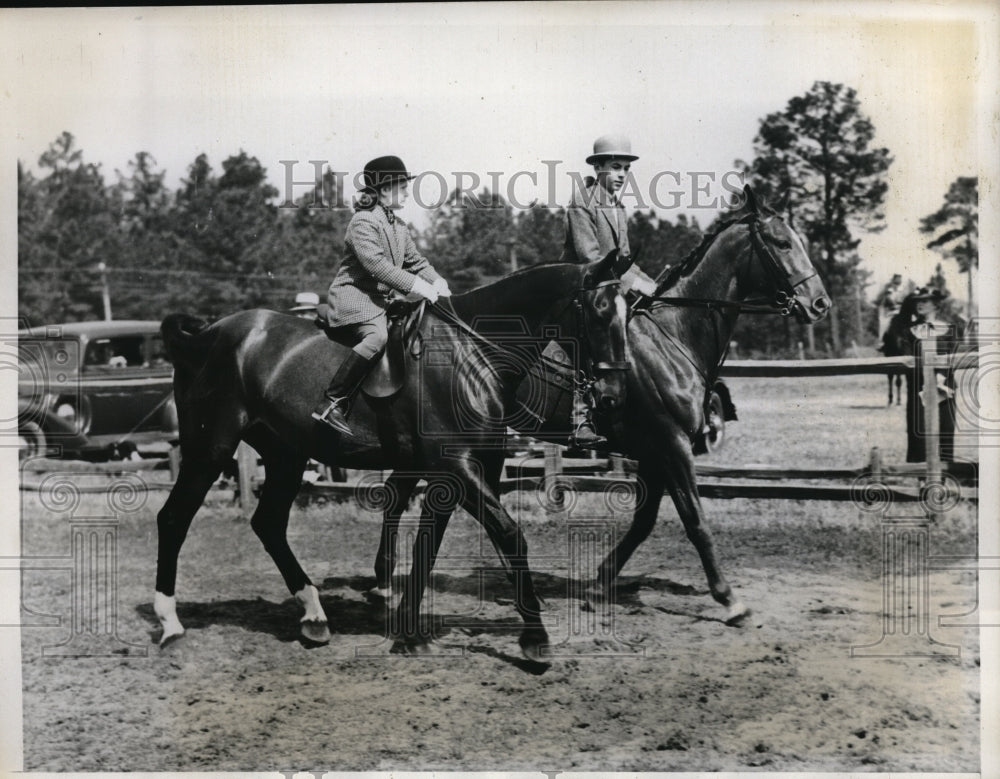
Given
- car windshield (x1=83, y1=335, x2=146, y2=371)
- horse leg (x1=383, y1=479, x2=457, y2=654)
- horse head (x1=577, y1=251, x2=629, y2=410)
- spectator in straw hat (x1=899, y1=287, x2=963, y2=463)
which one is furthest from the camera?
car windshield (x1=83, y1=335, x2=146, y2=371)

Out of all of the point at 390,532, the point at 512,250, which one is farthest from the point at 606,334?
the point at 512,250

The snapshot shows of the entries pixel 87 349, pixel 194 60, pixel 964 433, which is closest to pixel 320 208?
pixel 194 60

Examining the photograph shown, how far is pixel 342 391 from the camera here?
18.9ft

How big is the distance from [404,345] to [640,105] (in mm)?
2258

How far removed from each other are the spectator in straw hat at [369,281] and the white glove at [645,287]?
138 cm

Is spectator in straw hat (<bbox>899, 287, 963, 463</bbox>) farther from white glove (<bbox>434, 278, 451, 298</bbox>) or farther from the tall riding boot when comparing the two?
white glove (<bbox>434, 278, 451, 298</bbox>)

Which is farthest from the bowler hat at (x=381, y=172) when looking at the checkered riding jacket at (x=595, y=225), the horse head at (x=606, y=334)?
the horse head at (x=606, y=334)

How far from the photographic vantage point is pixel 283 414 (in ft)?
19.8

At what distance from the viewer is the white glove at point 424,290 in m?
5.65

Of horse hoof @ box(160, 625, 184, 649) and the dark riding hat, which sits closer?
horse hoof @ box(160, 625, 184, 649)

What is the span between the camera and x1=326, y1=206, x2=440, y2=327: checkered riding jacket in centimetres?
570

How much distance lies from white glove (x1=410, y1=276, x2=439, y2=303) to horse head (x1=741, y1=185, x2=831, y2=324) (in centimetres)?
219

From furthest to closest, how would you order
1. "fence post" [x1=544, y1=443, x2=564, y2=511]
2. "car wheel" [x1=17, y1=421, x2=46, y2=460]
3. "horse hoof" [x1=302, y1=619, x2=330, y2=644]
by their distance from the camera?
1. "fence post" [x1=544, y1=443, x2=564, y2=511]
2. "car wheel" [x1=17, y1=421, x2=46, y2=460]
3. "horse hoof" [x1=302, y1=619, x2=330, y2=644]

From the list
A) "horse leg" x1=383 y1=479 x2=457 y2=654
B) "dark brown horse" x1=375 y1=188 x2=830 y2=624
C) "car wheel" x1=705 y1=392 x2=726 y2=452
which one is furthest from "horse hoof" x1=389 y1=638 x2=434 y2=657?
"car wheel" x1=705 y1=392 x2=726 y2=452
